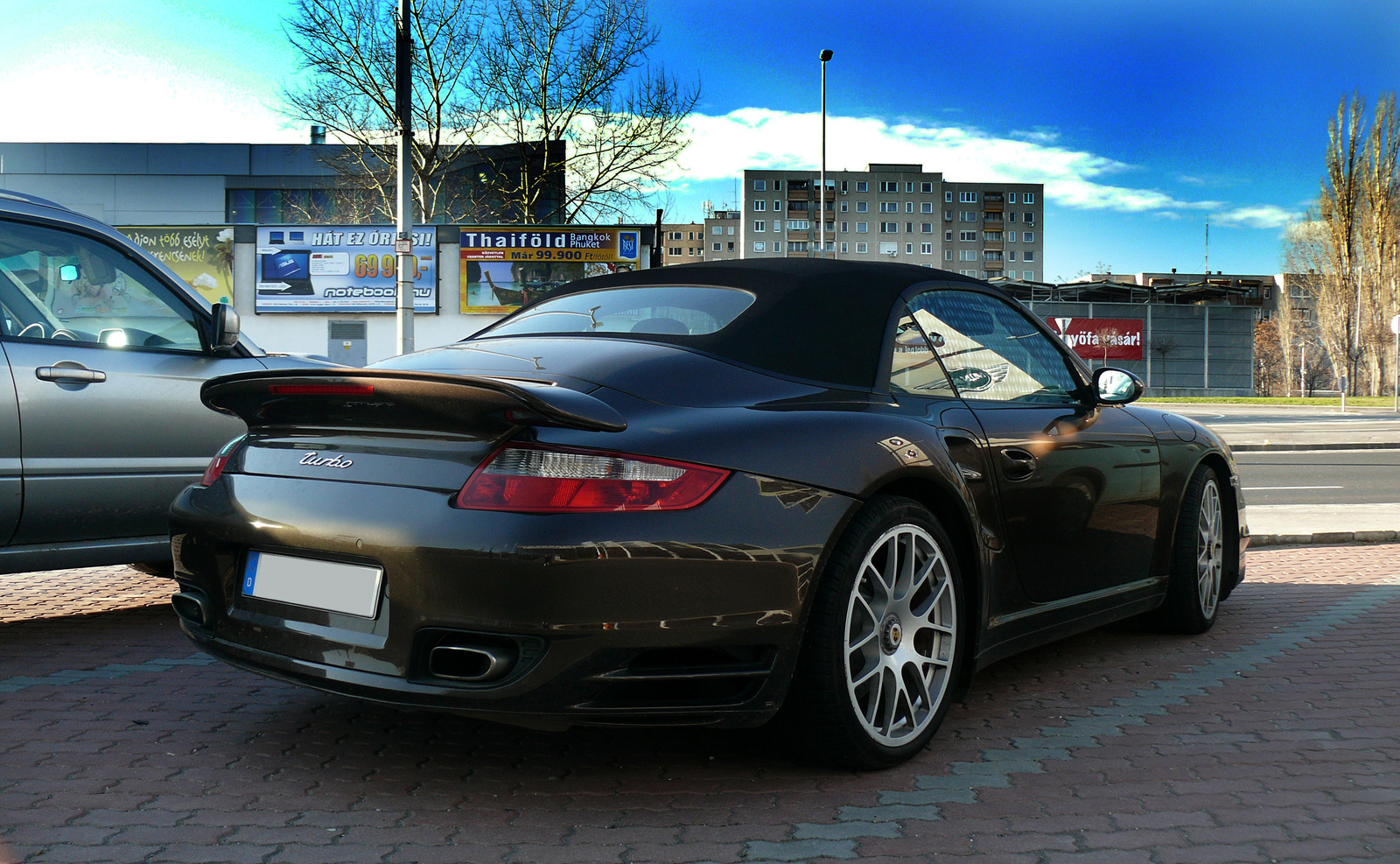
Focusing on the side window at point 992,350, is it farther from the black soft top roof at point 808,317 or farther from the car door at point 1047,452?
the black soft top roof at point 808,317

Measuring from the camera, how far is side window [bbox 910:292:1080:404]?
3613 mm

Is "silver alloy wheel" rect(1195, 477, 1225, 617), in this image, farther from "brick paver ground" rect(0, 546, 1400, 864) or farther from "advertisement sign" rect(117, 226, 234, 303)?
"advertisement sign" rect(117, 226, 234, 303)

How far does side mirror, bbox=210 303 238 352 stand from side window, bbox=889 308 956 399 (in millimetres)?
3020

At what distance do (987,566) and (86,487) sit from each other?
3.51 meters

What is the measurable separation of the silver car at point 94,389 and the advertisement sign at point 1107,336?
55.2 meters

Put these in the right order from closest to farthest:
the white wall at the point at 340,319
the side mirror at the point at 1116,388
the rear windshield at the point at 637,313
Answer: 1. the rear windshield at the point at 637,313
2. the side mirror at the point at 1116,388
3. the white wall at the point at 340,319

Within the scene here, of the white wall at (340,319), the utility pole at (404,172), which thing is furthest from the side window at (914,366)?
the white wall at (340,319)

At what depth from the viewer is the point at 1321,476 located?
45.8ft

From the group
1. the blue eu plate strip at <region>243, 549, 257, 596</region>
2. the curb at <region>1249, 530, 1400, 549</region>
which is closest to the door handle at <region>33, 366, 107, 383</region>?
the blue eu plate strip at <region>243, 549, 257, 596</region>

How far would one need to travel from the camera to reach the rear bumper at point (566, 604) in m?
2.47

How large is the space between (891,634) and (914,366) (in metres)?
0.83

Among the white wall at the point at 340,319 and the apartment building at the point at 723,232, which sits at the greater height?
the apartment building at the point at 723,232

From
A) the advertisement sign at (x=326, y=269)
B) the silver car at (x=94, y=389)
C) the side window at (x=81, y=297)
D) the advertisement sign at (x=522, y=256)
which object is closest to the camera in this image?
the silver car at (x=94, y=389)

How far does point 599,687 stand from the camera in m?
2.54
